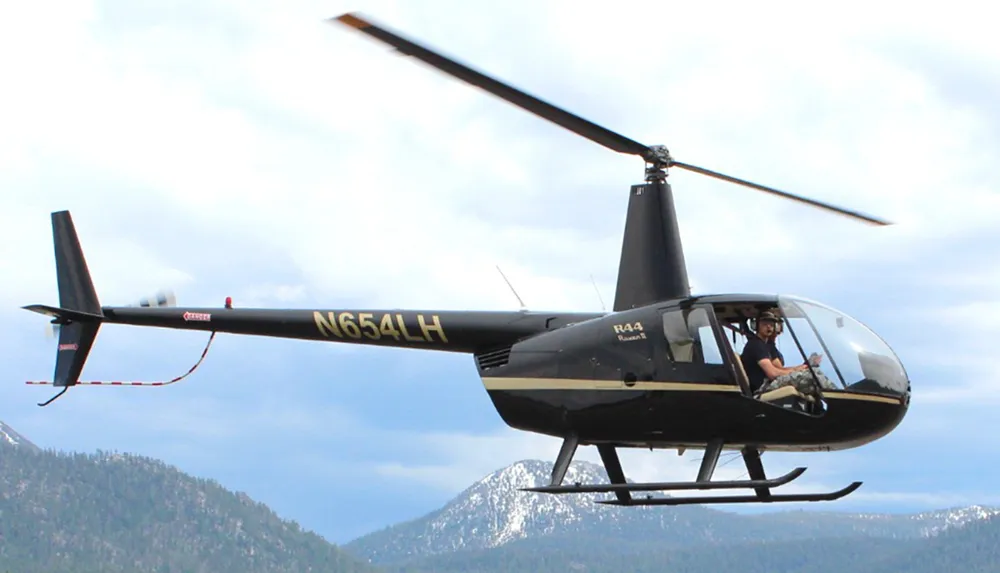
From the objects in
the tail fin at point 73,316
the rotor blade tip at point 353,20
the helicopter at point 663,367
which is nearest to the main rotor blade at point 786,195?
the helicopter at point 663,367

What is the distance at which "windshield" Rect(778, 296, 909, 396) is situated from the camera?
21.3m

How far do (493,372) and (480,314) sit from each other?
53.0 inches

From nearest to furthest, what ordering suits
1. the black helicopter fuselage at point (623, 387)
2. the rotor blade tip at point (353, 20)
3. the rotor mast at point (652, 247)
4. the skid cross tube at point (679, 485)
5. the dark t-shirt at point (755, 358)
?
the rotor blade tip at point (353, 20)
the skid cross tube at point (679, 485)
the black helicopter fuselage at point (623, 387)
the dark t-shirt at point (755, 358)
the rotor mast at point (652, 247)

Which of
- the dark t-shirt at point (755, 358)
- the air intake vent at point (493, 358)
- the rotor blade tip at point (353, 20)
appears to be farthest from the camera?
the air intake vent at point (493, 358)

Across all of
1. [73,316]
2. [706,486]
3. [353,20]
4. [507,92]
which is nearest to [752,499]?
[706,486]

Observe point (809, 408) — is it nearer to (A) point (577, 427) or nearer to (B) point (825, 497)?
(B) point (825, 497)

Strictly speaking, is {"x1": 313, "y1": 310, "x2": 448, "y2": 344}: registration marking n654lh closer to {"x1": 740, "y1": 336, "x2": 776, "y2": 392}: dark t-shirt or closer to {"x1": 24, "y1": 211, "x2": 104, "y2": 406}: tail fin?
{"x1": 740, "y1": 336, "x2": 776, "y2": 392}: dark t-shirt

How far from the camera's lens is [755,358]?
22.0 meters

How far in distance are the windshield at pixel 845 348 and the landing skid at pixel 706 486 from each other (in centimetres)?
168

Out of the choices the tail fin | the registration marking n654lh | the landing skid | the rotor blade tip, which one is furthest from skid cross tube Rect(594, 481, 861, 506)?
the tail fin

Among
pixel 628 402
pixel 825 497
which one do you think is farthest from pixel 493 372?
pixel 825 497

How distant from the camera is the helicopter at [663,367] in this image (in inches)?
841

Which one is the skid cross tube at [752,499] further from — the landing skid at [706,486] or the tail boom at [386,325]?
the tail boom at [386,325]

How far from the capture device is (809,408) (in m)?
21.4
